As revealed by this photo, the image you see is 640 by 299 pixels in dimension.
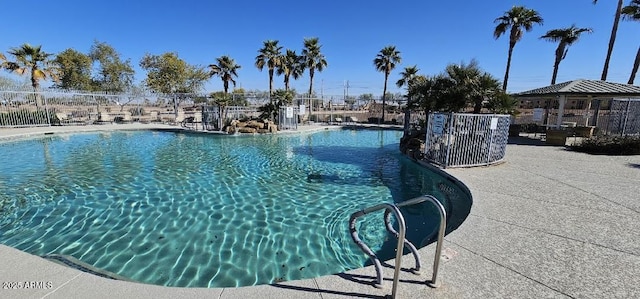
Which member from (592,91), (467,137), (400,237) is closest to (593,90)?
(592,91)

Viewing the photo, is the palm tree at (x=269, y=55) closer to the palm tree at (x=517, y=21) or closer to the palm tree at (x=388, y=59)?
the palm tree at (x=388, y=59)

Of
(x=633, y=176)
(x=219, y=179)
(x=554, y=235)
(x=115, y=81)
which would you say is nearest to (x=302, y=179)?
(x=219, y=179)

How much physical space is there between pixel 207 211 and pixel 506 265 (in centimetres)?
486

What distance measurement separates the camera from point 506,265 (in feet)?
9.53

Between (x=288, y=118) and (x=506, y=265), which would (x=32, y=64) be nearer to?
(x=288, y=118)

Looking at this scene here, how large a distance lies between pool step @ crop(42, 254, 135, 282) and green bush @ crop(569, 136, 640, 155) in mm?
14494

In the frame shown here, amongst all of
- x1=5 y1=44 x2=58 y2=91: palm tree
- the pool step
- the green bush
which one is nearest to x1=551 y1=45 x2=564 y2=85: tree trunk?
the green bush

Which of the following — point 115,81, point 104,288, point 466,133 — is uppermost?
point 115,81

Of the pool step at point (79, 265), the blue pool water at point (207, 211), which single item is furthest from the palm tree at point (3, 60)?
the pool step at point (79, 265)

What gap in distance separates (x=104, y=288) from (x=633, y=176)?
412 inches

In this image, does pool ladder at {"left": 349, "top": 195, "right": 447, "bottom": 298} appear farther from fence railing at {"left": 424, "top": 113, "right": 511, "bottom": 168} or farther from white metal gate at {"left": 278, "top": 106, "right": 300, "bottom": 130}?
white metal gate at {"left": 278, "top": 106, "right": 300, "bottom": 130}

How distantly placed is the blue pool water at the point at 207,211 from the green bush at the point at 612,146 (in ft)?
23.6

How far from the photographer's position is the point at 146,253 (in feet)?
13.0

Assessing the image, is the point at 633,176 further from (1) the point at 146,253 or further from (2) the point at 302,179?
(1) the point at 146,253
